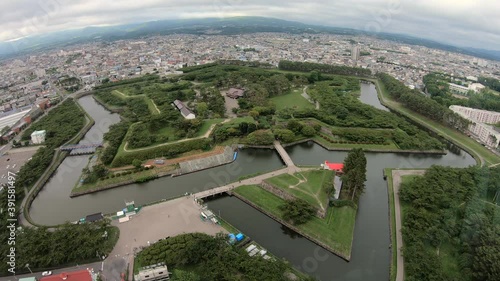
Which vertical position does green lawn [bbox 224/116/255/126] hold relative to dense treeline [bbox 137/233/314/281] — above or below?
above

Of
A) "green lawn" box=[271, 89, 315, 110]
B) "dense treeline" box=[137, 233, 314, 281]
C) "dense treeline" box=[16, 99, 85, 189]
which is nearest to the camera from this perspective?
"dense treeline" box=[137, 233, 314, 281]

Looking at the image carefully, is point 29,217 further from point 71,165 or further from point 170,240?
point 170,240

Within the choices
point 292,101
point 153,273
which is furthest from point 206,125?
point 153,273

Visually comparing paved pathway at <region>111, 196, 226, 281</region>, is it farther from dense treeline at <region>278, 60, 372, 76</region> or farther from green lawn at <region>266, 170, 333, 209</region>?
dense treeline at <region>278, 60, 372, 76</region>

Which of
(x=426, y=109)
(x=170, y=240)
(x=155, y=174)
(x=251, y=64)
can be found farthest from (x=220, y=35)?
(x=170, y=240)

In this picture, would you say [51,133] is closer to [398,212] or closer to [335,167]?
[335,167]

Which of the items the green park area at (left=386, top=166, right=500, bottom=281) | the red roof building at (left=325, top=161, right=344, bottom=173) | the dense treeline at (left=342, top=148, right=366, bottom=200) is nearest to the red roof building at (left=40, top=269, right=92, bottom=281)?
the green park area at (left=386, top=166, right=500, bottom=281)

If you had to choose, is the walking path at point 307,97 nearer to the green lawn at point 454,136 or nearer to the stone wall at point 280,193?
the green lawn at point 454,136

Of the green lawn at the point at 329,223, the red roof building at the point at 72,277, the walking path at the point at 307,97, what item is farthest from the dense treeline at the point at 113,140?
the walking path at the point at 307,97
